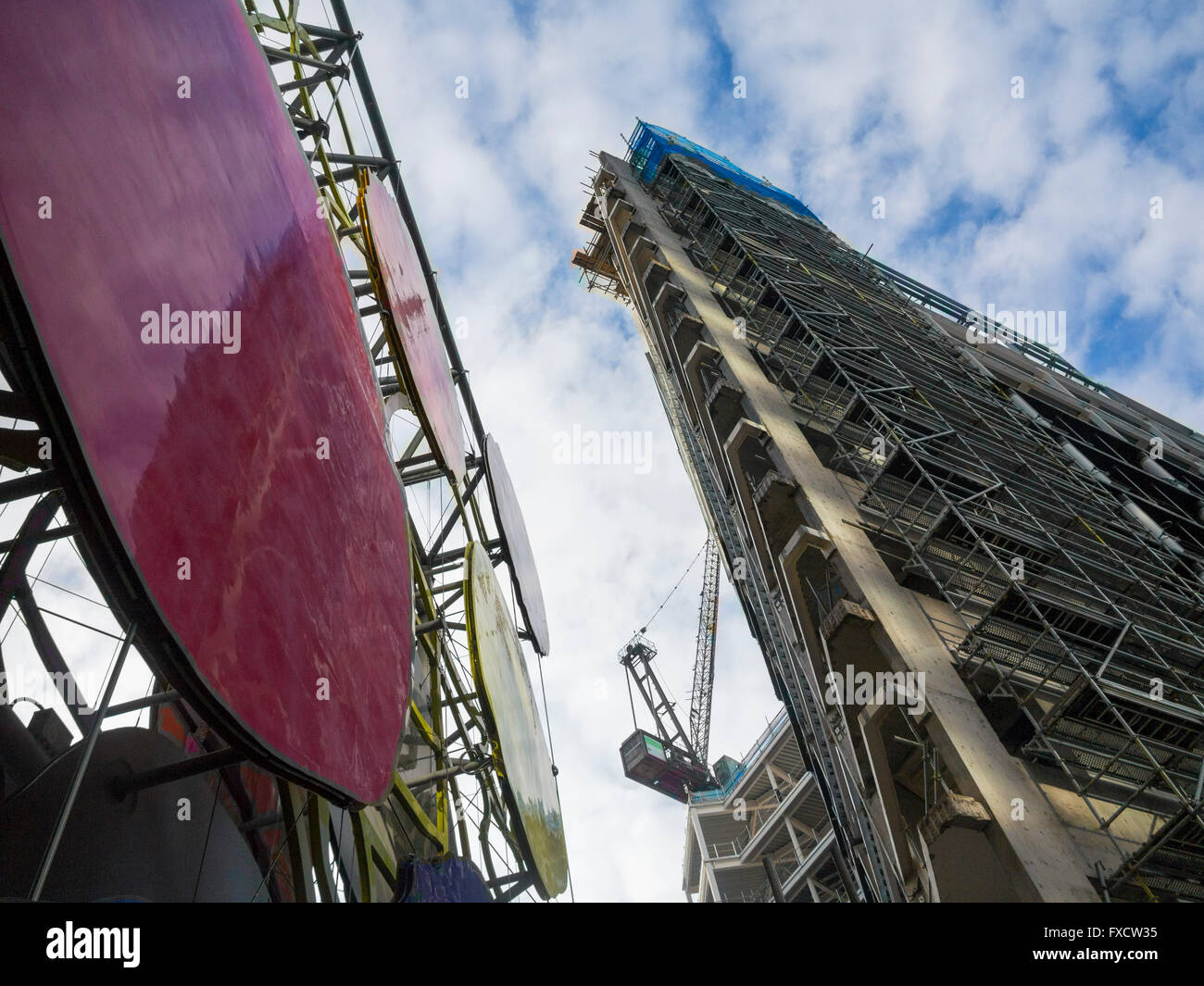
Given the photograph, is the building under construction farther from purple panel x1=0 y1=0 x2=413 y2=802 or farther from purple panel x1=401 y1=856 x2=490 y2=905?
purple panel x1=0 y1=0 x2=413 y2=802

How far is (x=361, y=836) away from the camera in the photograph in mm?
7598

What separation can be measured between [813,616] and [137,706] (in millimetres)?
13908

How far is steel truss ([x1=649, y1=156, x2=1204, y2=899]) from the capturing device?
12.3 metres

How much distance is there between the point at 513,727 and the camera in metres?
12.5

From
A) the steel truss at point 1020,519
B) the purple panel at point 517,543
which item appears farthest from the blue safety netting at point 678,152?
the purple panel at point 517,543

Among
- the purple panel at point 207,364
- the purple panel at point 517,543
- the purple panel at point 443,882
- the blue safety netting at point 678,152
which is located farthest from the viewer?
the blue safety netting at point 678,152

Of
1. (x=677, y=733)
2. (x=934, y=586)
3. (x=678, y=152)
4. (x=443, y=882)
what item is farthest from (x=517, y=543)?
(x=677, y=733)

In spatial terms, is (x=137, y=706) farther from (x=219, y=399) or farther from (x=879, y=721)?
(x=879, y=721)

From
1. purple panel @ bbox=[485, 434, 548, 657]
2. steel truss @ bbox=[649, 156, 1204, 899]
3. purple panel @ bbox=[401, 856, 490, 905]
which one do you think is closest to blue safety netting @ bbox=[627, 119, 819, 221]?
steel truss @ bbox=[649, 156, 1204, 899]

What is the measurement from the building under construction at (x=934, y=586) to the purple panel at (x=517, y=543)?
4.66 m

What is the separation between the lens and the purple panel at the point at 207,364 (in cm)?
369

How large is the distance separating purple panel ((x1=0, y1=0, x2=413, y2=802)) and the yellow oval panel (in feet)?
11.8

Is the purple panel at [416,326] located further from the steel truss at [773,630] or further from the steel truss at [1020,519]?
the steel truss at [1020,519]
